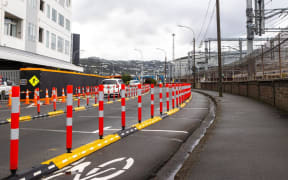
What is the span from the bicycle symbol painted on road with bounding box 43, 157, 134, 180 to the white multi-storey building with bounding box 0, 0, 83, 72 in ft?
76.5

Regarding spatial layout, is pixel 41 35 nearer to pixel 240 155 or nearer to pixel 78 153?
pixel 78 153

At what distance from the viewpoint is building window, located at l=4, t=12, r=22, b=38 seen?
2717cm

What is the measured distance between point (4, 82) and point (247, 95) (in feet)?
63.5

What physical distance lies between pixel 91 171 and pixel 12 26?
28551mm

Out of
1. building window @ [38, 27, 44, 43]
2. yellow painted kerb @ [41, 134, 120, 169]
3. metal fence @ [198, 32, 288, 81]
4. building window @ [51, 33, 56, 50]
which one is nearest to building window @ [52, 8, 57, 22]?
building window @ [51, 33, 56, 50]

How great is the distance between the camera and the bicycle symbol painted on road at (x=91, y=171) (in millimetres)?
3859

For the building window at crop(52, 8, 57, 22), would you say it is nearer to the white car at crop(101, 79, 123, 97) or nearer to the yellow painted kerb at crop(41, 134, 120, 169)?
the white car at crop(101, 79, 123, 97)

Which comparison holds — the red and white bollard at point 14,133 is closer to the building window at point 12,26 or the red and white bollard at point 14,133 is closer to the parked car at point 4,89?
the parked car at point 4,89

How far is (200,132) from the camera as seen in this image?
7.54 m

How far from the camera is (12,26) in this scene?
28531 mm

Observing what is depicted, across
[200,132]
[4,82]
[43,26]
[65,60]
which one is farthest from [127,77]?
[200,132]

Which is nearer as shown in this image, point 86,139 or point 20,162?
point 20,162

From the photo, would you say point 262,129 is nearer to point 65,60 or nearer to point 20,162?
point 20,162

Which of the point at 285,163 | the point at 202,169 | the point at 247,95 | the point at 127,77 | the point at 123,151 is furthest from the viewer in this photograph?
the point at 127,77
